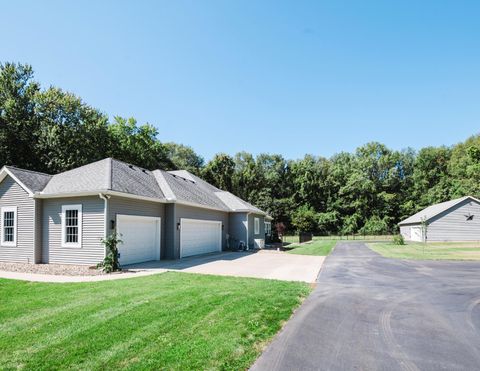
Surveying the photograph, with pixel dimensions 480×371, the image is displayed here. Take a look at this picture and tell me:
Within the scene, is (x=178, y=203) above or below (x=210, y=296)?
above

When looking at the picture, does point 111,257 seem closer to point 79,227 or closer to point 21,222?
point 79,227

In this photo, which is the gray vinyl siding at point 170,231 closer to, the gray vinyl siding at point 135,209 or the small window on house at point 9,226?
the gray vinyl siding at point 135,209

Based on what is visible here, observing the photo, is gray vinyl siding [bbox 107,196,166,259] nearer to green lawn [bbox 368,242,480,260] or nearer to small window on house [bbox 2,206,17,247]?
small window on house [bbox 2,206,17,247]

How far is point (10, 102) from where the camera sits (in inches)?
1139

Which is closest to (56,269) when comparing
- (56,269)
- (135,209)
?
(56,269)

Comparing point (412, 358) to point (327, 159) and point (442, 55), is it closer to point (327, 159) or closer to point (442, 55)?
point (442, 55)

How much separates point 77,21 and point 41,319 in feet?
41.8

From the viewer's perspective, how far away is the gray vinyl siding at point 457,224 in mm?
34844

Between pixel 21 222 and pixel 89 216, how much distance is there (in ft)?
13.0

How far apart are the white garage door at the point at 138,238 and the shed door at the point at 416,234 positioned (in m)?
31.5

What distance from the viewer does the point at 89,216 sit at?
45.0ft

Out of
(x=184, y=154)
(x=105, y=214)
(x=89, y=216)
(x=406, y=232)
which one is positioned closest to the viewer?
(x=105, y=214)

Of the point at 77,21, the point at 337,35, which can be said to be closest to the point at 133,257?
the point at 77,21

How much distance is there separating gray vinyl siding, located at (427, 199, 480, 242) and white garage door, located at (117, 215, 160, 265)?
30.5 m
